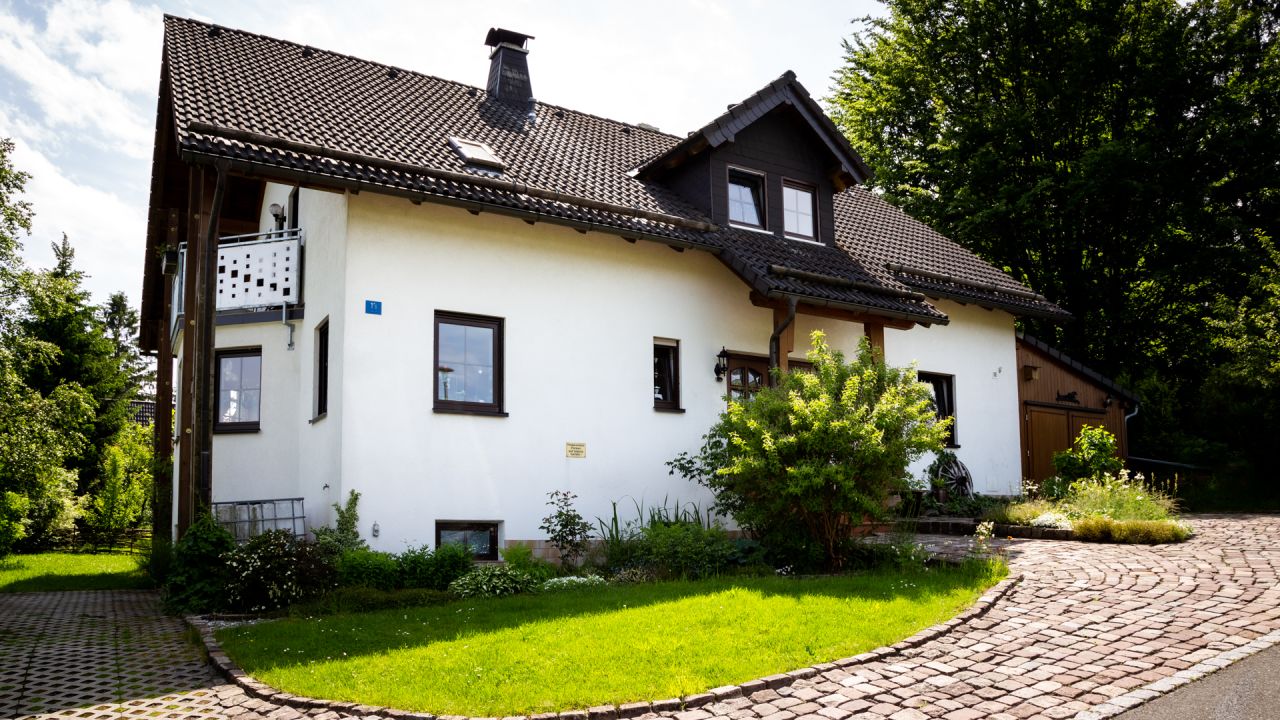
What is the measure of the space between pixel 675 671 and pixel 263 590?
4.72 m

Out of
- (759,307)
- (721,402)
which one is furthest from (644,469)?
(759,307)

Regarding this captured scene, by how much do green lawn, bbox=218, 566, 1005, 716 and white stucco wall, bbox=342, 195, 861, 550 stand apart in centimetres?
269

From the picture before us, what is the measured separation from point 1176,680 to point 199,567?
343 inches

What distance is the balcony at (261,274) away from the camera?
1304cm

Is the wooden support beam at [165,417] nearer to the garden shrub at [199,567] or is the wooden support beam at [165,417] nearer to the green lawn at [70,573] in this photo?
the green lawn at [70,573]

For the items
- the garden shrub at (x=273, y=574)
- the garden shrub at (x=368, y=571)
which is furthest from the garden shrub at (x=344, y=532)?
the garden shrub at (x=273, y=574)

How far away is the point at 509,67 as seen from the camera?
56.6 ft

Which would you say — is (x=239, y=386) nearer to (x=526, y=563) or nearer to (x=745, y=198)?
(x=526, y=563)

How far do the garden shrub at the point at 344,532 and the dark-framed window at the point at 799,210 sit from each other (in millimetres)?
8814

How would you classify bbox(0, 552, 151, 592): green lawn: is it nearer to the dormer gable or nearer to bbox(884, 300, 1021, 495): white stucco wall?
the dormer gable

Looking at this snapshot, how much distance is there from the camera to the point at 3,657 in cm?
734

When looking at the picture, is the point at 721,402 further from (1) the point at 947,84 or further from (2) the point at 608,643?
(1) the point at 947,84

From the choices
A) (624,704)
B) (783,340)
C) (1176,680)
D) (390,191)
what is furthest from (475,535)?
(1176,680)

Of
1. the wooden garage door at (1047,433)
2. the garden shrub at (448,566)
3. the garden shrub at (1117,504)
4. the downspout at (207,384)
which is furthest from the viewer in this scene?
the wooden garage door at (1047,433)
